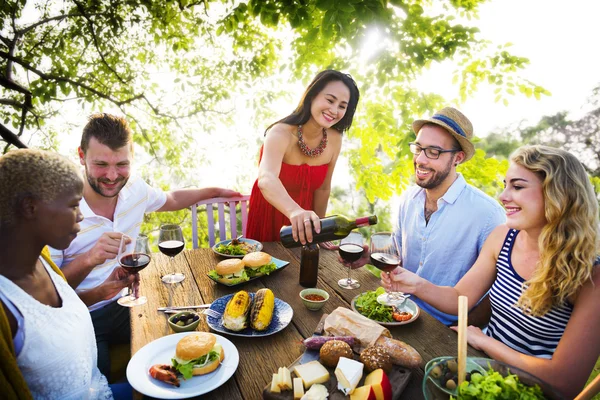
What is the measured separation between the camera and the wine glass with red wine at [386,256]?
182 centimetres

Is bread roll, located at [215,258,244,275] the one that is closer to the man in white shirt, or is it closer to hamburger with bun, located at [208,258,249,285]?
hamburger with bun, located at [208,258,249,285]

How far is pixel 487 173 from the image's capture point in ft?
11.3

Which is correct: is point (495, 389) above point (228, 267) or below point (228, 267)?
above

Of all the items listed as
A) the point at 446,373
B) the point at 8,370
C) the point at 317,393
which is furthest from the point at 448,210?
the point at 8,370

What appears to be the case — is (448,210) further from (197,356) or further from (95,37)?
(95,37)

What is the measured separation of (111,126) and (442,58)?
292 centimetres

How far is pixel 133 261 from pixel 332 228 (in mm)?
1106

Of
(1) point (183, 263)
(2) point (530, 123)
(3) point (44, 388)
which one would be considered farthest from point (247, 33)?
(2) point (530, 123)

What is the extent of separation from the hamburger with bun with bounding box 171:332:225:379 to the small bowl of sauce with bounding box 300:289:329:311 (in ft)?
1.79

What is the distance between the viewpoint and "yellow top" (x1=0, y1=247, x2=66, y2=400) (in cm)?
104

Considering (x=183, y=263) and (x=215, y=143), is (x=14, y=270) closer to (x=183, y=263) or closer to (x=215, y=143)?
(x=183, y=263)

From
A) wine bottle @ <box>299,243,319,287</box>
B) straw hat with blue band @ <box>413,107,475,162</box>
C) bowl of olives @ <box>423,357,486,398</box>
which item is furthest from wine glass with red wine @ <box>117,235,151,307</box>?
straw hat with blue band @ <box>413,107,475,162</box>

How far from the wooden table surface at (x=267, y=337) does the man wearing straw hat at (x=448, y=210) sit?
23.1 inches

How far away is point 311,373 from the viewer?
1301mm
